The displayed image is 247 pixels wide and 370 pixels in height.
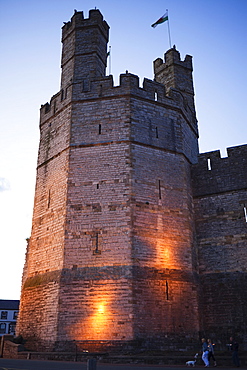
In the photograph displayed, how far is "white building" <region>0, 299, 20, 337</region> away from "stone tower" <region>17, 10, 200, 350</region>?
1517 inches

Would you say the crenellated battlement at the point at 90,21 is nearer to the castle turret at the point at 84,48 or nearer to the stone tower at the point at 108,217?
the castle turret at the point at 84,48

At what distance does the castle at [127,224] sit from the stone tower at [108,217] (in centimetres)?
4

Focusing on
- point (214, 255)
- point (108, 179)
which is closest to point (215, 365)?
point (214, 255)

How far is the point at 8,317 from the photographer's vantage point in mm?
48500

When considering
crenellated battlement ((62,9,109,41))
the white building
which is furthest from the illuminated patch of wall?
the white building

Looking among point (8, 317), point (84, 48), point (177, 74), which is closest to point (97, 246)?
point (84, 48)

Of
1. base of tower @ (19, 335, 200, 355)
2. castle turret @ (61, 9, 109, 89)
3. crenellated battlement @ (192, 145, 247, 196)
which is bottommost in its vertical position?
base of tower @ (19, 335, 200, 355)

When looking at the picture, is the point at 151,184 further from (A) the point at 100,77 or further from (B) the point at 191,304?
(A) the point at 100,77

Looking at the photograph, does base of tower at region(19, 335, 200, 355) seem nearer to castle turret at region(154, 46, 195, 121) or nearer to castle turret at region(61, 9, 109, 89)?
castle turret at region(61, 9, 109, 89)

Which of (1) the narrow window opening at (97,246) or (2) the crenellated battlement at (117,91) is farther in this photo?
(2) the crenellated battlement at (117,91)

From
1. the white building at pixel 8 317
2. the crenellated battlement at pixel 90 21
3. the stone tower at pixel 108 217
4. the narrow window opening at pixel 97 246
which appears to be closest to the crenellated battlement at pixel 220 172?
the stone tower at pixel 108 217

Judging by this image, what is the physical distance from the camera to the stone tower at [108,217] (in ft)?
39.6

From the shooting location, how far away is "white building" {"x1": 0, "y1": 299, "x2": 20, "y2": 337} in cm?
4759

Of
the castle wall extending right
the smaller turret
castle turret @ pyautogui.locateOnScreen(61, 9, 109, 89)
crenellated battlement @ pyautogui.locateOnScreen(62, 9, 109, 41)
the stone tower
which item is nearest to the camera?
the stone tower
